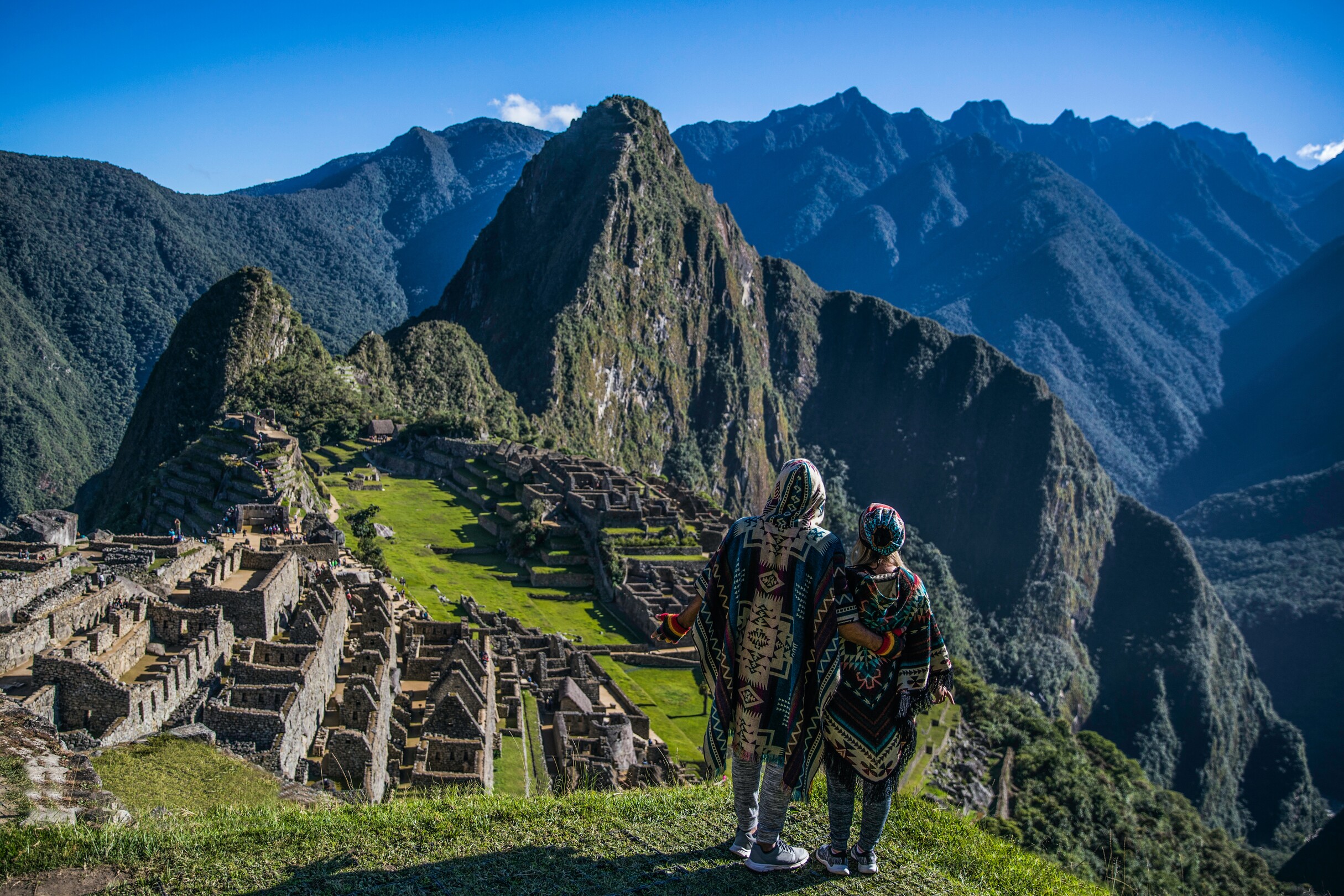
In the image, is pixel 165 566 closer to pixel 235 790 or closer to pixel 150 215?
pixel 235 790

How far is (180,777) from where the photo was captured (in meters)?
10.5

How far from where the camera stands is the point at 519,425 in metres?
101

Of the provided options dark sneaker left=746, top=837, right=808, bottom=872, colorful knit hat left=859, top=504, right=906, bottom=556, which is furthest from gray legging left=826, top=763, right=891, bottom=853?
colorful knit hat left=859, top=504, right=906, bottom=556

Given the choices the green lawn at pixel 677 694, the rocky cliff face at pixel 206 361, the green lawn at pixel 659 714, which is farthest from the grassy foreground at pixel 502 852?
the rocky cliff face at pixel 206 361

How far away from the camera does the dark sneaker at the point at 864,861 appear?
20.5 ft

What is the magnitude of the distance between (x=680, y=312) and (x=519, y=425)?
69685mm

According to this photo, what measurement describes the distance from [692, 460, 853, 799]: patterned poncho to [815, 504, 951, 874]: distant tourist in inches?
5.3

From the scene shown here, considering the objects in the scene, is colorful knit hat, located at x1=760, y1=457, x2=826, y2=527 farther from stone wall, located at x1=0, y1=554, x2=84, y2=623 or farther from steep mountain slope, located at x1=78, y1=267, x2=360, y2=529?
steep mountain slope, located at x1=78, y1=267, x2=360, y2=529

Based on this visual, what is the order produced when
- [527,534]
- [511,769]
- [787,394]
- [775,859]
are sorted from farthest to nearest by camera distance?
[787,394] < [527,534] < [511,769] < [775,859]

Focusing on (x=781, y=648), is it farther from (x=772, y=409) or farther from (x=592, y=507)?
(x=772, y=409)

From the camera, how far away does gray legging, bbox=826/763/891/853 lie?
6.18m

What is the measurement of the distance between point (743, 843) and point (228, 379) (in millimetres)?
82781

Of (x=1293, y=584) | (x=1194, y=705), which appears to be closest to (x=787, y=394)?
(x=1293, y=584)

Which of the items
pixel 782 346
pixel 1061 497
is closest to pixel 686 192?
pixel 782 346
